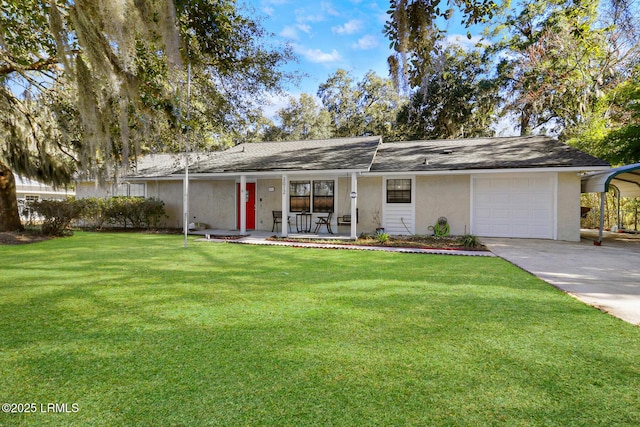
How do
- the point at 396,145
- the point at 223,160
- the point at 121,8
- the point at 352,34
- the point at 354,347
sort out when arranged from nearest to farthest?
the point at 354,347, the point at 121,8, the point at 352,34, the point at 223,160, the point at 396,145

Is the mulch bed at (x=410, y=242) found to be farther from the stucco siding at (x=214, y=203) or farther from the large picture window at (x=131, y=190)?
the large picture window at (x=131, y=190)

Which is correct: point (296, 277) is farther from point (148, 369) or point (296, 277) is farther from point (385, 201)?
point (385, 201)

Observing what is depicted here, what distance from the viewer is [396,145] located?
47.5 feet

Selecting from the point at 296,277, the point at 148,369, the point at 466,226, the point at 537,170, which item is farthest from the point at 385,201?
the point at 148,369

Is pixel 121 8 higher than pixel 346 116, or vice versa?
pixel 346 116

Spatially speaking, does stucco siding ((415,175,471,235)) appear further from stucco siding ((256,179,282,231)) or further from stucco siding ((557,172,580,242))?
stucco siding ((256,179,282,231))

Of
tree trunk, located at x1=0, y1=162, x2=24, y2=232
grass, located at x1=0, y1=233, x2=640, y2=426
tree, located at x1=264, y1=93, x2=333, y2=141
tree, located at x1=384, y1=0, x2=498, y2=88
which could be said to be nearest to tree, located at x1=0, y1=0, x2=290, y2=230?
tree, located at x1=384, y1=0, x2=498, y2=88

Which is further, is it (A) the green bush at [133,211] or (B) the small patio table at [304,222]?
(A) the green bush at [133,211]

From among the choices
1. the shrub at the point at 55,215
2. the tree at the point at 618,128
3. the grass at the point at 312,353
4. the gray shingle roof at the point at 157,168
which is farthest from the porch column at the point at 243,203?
the tree at the point at 618,128

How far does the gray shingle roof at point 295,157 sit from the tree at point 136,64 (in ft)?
11.9

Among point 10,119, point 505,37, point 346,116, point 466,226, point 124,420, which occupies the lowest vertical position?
point 124,420

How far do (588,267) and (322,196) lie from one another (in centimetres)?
819

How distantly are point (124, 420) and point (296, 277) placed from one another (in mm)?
3664

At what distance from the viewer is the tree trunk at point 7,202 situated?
1019 centimetres
